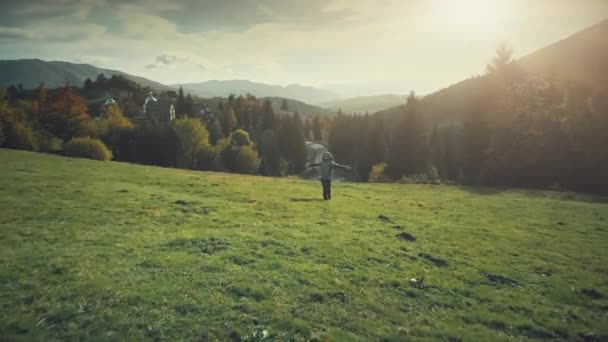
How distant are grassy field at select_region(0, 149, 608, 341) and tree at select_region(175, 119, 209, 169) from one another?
70.0m

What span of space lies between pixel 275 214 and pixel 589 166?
52.0m

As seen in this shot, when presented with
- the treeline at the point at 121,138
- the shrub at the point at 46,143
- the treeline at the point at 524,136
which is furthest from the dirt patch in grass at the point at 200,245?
the shrub at the point at 46,143

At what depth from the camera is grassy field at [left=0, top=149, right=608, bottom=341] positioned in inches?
359

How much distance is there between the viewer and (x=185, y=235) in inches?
615

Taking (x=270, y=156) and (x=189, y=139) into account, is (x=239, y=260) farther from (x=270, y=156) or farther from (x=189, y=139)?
(x=270, y=156)

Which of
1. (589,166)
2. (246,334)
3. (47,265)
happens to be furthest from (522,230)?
(589,166)

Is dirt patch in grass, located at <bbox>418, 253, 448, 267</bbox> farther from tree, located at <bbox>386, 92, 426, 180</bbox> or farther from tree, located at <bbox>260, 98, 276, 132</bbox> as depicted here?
tree, located at <bbox>260, 98, 276, 132</bbox>

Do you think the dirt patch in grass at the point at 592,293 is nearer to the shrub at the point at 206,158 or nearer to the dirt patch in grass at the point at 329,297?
the dirt patch in grass at the point at 329,297

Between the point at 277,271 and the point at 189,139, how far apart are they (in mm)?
89821

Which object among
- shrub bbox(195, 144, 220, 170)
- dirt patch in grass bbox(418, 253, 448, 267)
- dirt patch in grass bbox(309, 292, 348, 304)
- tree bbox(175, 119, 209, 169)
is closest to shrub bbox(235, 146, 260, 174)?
shrub bbox(195, 144, 220, 170)

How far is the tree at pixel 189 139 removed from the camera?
305 feet

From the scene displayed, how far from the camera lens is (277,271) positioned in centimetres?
1232

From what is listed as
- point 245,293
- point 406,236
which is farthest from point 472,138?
point 245,293

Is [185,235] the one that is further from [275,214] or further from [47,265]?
[275,214]
